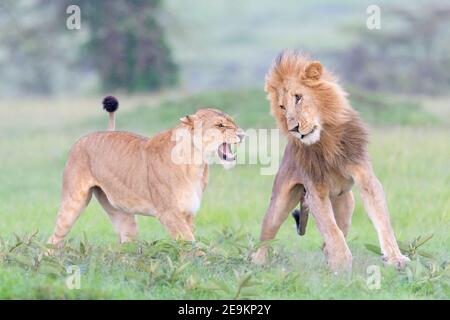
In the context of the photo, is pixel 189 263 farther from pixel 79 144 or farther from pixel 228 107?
pixel 228 107

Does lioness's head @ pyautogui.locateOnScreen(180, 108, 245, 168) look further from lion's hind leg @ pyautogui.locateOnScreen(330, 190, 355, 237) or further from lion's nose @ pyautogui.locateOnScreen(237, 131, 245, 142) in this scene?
lion's hind leg @ pyautogui.locateOnScreen(330, 190, 355, 237)

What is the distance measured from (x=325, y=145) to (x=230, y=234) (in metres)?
0.94

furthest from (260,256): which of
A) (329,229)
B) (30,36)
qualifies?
(30,36)

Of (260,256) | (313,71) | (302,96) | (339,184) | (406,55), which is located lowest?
(260,256)

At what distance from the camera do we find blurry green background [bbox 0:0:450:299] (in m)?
4.91

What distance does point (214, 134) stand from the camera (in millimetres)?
5605

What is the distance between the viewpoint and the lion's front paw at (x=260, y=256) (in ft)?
17.8

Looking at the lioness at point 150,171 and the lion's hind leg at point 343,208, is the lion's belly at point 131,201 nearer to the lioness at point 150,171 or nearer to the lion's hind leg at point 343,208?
the lioness at point 150,171

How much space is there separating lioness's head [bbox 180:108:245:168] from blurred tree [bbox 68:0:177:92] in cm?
1551

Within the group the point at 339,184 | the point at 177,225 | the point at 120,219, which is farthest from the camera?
the point at 120,219

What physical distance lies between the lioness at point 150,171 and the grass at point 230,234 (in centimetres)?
19

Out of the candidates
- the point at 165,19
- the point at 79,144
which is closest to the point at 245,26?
the point at 165,19

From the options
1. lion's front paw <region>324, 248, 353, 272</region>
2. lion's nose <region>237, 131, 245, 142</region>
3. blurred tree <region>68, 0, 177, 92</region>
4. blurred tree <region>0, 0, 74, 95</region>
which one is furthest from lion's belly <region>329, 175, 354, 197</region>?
blurred tree <region>0, 0, 74, 95</region>

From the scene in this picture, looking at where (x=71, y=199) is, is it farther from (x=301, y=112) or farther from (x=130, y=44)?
(x=130, y=44)
